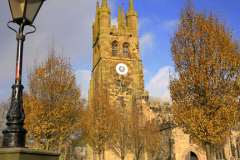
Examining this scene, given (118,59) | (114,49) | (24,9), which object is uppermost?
(114,49)

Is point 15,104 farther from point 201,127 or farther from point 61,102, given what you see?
point 61,102

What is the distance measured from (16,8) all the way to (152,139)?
93.2 ft

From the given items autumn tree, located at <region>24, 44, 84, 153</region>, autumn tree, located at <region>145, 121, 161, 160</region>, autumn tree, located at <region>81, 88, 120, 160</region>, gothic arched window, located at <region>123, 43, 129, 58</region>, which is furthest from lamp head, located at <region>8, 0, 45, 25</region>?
gothic arched window, located at <region>123, 43, 129, 58</region>

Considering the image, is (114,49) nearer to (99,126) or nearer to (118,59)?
(118,59)

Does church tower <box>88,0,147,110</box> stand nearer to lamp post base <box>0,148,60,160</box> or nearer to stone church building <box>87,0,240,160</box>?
stone church building <box>87,0,240,160</box>

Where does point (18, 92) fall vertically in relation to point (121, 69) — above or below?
below

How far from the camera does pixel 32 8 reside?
185 inches

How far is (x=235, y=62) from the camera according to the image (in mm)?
12945

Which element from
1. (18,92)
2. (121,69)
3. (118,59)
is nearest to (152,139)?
(121,69)

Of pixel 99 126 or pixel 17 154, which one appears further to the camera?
pixel 99 126

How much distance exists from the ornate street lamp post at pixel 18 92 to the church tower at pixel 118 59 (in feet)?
91.8

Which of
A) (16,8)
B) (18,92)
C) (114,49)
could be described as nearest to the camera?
(18,92)

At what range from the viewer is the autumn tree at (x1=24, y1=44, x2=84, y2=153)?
1756 cm

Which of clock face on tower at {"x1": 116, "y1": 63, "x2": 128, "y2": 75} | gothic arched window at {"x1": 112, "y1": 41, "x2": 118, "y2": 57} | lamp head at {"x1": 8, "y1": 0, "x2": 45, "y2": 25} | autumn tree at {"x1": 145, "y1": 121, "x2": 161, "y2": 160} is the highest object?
gothic arched window at {"x1": 112, "y1": 41, "x2": 118, "y2": 57}
